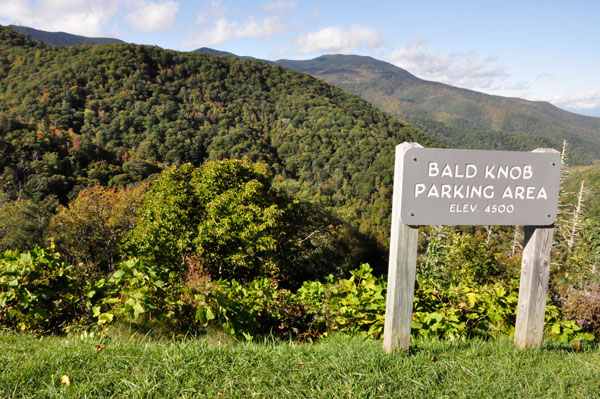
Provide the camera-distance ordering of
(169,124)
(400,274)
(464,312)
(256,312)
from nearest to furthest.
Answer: (400,274), (256,312), (464,312), (169,124)

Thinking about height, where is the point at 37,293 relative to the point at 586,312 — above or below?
above

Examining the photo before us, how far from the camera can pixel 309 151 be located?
61.8m

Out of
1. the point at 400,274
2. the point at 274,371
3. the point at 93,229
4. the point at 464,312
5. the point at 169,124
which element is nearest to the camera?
the point at 274,371

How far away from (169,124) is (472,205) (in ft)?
206

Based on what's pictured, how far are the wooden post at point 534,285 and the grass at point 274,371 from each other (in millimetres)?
201

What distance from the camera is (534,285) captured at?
9.15 feet

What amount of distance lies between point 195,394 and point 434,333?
6.64 ft

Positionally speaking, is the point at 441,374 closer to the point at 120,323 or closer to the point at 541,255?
the point at 541,255

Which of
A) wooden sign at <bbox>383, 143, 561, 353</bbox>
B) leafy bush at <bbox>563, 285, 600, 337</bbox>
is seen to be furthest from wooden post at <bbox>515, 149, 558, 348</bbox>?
leafy bush at <bbox>563, 285, 600, 337</bbox>

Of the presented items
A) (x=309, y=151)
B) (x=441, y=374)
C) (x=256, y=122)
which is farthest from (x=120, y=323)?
(x=256, y=122)

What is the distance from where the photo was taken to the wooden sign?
2.48 metres

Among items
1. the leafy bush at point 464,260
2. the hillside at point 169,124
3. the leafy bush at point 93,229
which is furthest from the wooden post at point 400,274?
the hillside at point 169,124

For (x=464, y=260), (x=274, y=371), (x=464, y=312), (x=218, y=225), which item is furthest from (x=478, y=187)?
(x=218, y=225)

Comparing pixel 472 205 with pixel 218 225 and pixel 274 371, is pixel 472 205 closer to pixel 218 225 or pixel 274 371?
pixel 274 371
